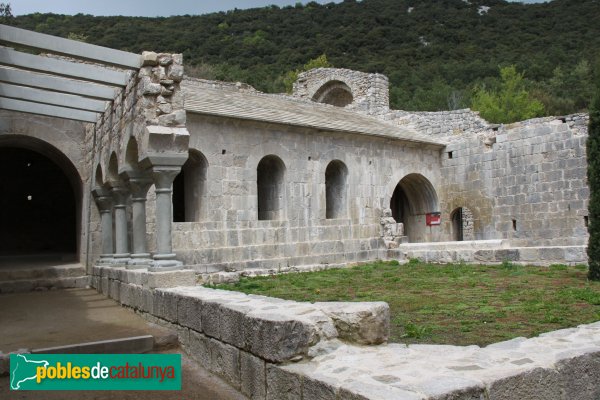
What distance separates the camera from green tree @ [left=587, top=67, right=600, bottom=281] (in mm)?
9086

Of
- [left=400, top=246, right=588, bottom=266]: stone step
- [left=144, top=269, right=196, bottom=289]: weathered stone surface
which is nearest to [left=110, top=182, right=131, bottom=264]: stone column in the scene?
[left=144, top=269, right=196, bottom=289]: weathered stone surface

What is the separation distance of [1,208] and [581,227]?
17.9 m

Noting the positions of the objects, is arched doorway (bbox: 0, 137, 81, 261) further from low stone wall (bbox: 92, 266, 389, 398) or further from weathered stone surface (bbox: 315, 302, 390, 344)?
weathered stone surface (bbox: 315, 302, 390, 344)

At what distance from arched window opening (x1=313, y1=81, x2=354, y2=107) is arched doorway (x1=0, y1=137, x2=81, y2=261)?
11133 millimetres

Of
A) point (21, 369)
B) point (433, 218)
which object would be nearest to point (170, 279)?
point (21, 369)

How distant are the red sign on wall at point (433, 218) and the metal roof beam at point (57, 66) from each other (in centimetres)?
1272

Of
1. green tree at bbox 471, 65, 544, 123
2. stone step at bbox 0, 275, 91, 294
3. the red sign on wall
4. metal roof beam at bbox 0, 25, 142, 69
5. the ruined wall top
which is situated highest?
green tree at bbox 471, 65, 544, 123

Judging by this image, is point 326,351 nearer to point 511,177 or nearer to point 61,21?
point 511,177

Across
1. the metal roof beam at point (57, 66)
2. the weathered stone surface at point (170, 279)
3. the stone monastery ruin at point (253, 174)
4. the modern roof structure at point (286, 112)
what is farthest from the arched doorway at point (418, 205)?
the weathered stone surface at point (170, 279)

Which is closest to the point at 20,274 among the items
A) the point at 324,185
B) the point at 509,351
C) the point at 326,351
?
the point at 324,185

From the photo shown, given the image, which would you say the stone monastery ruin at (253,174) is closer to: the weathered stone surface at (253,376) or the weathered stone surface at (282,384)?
the weathered stone surface at (253,376)

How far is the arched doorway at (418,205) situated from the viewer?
18391 mm

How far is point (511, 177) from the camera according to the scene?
16.6m

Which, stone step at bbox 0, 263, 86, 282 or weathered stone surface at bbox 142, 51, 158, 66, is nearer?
weathered stone surface at bbox 142, 51, 158, 66
